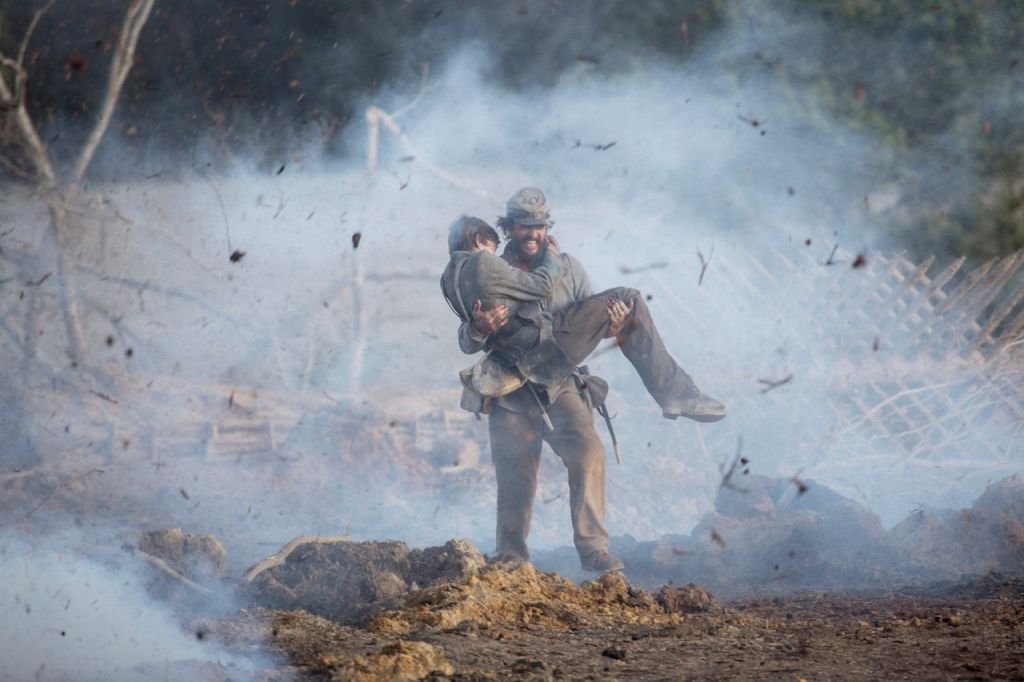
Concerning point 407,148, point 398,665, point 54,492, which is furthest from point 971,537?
point 407,148

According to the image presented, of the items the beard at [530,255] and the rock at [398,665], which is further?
the beard at [530,255]

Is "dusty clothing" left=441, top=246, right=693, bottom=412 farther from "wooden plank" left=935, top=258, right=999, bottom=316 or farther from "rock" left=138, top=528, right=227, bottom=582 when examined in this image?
"wooden plank" left=935, top=258, right=999, bottom=316

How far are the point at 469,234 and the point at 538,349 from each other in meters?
0.71

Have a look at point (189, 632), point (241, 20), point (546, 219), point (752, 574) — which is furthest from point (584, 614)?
point (241, 20)

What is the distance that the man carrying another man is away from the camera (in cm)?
670

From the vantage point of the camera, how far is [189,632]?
4.67m

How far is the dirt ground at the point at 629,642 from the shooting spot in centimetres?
402

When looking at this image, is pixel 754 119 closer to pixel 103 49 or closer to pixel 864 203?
pixel 864 203

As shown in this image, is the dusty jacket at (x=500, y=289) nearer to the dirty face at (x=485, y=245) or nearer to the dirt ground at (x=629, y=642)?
the dirty face at (x=485, y=245)

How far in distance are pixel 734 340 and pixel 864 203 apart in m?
2.57

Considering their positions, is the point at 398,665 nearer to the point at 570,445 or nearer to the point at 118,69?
the point at 570,445

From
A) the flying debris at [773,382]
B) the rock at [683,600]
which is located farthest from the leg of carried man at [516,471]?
the flying debris at [773,382]

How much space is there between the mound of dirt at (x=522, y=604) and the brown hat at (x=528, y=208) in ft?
6.33

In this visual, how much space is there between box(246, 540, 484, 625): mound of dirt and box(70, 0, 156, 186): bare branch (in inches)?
240
